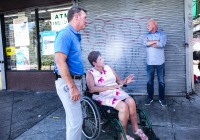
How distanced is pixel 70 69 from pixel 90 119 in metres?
1.17

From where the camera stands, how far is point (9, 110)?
20.1 feet

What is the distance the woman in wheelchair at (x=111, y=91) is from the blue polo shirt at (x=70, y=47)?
81 cm

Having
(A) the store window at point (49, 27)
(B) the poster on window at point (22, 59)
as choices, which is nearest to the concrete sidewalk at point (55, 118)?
(A) the store window at point (49, 27)

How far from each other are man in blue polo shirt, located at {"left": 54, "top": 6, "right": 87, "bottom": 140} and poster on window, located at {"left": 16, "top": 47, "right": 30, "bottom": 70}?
5526 millimetres

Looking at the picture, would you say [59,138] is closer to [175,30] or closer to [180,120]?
[180,120]

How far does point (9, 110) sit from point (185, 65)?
181 inches

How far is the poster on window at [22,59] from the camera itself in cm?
829

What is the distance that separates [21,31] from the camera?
27.1 ft

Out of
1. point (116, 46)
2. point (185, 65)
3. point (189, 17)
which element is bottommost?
A: point (185, 65)

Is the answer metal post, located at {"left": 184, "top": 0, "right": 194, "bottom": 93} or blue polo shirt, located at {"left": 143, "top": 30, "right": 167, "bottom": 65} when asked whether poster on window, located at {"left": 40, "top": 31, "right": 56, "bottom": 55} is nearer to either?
blue polo shirt, located at {"left": 143, "top": 30, "right": 167, "bottom": 65}

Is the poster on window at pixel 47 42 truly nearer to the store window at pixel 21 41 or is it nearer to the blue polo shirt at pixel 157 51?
the store window at pixel 21 41

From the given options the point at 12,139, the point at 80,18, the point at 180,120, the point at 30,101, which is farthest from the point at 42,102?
the point at 80,18

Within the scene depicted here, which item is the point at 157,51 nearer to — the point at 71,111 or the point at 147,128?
the point at 147,128

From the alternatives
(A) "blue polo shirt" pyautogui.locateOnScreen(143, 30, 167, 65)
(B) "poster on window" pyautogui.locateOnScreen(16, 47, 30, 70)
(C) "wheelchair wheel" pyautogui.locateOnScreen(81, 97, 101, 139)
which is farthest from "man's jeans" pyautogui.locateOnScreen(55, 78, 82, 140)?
(B) "poster on window" pyautogui.locateOnScreen(16, 47, 30, 70)
